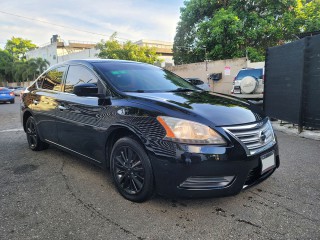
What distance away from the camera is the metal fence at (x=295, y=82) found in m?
5.62

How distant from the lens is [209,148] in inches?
91.6

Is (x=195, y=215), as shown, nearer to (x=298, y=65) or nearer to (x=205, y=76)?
(x=298, y=65)

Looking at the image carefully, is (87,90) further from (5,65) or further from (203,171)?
(5,65)

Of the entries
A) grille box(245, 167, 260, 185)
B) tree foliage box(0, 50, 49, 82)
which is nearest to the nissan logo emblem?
grille box(245, 167, 260, 185)

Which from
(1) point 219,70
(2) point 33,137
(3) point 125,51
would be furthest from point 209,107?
(3) point 125,51

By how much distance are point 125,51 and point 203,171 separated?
2891 cm

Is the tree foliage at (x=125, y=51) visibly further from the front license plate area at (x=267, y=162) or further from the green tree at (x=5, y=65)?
the green tree at (x=5, y=65)

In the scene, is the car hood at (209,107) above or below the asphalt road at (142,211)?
above

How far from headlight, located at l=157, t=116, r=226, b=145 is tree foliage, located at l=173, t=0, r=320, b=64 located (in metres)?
18.9

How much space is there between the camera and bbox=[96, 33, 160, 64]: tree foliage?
2966 centimetres

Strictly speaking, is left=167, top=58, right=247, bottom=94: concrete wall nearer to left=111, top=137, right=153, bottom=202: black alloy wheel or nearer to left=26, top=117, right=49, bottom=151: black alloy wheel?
left=26, top=117, right=49, bottom=151: black alloy wheel

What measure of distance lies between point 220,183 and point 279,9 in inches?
876

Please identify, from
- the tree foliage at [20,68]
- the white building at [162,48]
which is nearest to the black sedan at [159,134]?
the white building at [162,48]

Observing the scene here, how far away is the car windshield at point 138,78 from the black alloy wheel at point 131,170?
0.72 metres
